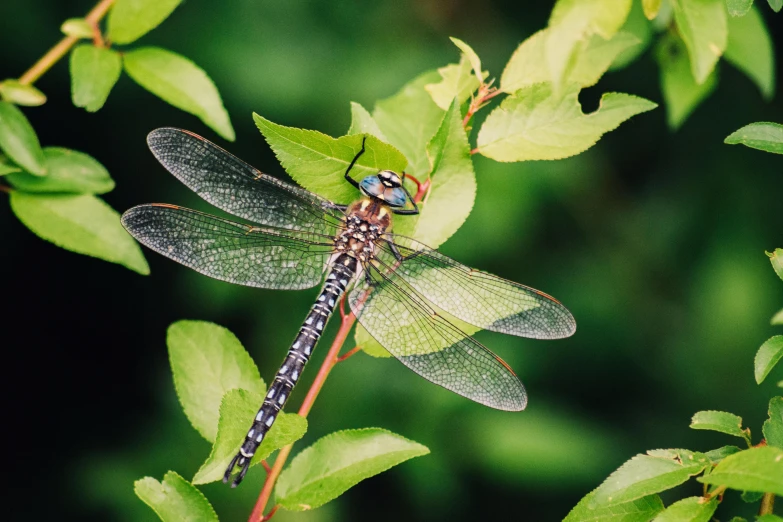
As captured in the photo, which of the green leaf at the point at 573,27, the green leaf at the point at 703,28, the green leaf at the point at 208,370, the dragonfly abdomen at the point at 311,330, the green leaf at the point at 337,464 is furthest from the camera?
the dragonfly abdomen at the point at 311,330

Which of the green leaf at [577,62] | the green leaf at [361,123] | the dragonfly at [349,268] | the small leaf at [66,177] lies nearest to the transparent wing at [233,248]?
the dragonfly at [349,268]

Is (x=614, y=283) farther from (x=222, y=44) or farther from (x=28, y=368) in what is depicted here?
(x=28, y=368)

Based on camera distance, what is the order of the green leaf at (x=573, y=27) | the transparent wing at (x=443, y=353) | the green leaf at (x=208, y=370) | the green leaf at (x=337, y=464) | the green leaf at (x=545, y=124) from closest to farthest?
the green leaf at (x=573, y=27)
the green leaf at (x=337, y=464)
the green leaf at (x=545, y=124)
the green leaf at (x=208, y=370)
the transparent wing at (x=443, y=353)

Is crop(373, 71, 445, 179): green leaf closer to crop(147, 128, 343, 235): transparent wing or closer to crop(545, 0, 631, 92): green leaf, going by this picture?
crop(147, 128, 343, 235): transparent wing

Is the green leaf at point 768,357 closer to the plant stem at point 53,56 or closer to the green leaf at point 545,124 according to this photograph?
the green leaf at point 545,124

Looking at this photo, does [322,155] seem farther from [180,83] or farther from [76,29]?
[76,29]

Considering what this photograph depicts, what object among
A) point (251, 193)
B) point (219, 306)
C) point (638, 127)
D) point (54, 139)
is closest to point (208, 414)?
point (251, 193)
